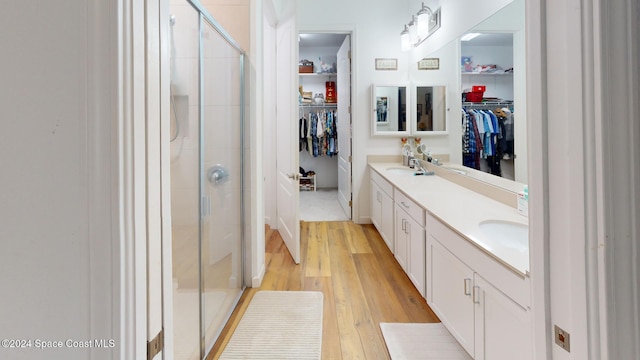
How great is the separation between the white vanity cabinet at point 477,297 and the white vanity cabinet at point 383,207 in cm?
118

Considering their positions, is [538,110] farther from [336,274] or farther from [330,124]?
[330,124]

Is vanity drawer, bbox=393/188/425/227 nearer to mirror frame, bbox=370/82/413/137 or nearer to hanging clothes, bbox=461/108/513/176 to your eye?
hanging clothes, bbox=461/108/513/176

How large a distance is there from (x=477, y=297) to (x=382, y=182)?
228 cm

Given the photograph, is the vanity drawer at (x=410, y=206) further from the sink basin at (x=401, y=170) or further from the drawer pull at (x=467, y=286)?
the sink basin at (x=401, y=170)

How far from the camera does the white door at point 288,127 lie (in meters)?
3.16

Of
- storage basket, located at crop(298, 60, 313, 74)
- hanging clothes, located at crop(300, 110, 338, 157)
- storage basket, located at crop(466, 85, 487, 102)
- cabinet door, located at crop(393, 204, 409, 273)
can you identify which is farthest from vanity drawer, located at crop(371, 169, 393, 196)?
storage basket, located at crop(298, 60, 313, 74)

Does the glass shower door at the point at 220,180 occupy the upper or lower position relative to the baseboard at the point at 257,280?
upper

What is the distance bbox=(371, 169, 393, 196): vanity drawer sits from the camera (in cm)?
341

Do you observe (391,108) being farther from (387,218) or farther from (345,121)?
(387,218)

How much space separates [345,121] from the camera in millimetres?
5012

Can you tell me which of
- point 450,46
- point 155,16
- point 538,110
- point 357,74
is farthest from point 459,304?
point 357,74

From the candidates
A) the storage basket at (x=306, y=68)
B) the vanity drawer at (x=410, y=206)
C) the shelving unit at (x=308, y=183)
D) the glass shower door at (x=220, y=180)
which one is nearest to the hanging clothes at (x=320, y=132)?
the shelving unit at (x=308, y=183)

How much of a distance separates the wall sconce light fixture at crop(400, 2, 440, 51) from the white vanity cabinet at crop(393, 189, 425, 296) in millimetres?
1993

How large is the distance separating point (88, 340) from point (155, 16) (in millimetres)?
567
